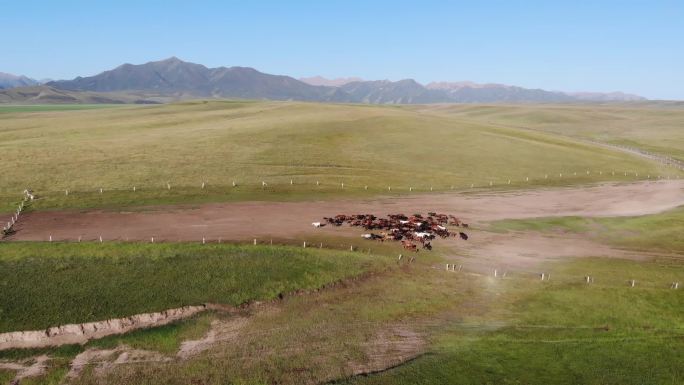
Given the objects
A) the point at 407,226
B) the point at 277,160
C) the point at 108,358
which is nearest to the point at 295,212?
the point at 407,226

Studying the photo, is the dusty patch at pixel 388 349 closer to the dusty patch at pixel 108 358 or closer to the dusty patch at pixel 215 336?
the dusty patch at pixel 215 336

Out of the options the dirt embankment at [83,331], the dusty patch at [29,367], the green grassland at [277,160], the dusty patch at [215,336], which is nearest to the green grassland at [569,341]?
the dusty patch at [215,336]

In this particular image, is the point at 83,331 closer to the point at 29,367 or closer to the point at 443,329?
the point at 29,367

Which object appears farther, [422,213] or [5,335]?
[422,213]

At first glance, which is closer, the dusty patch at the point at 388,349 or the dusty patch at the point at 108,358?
the dusty patch at the point at 108,358

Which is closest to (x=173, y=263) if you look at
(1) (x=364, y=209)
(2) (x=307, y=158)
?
(1) (x=364, y=209)

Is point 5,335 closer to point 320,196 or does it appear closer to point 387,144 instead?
point 320,196
